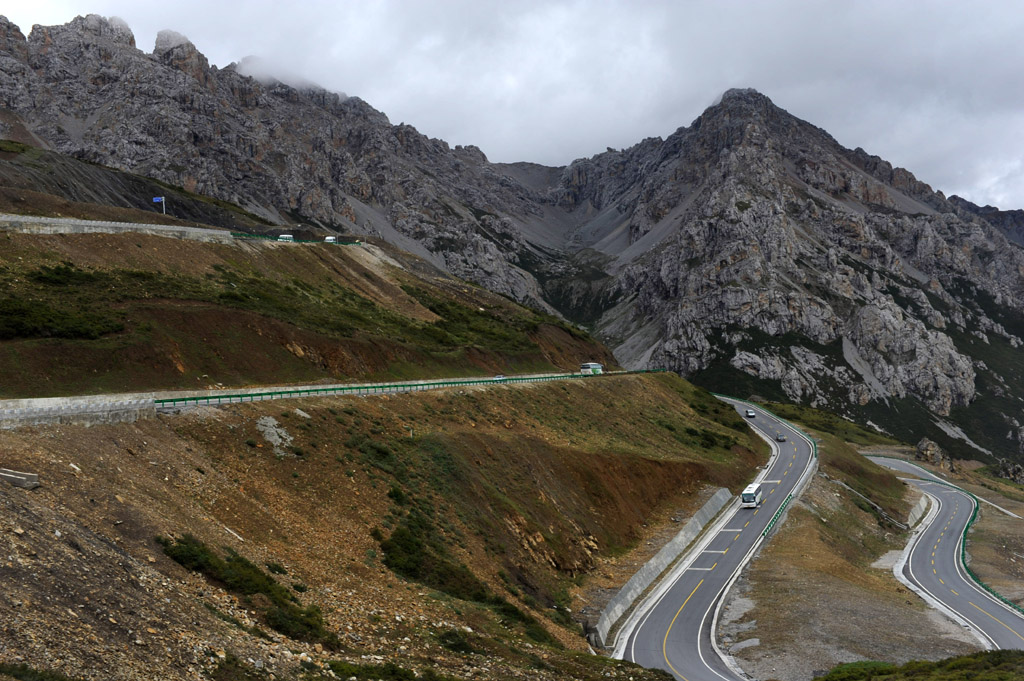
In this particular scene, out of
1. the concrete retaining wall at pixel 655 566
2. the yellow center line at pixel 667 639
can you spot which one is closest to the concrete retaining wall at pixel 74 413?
the concrete retaining wall at pixel 655 566

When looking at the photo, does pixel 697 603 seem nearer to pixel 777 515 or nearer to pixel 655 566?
pixel 655 566

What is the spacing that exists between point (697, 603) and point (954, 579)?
26.8 metres

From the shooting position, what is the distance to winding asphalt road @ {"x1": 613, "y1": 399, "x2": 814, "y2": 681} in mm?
36938

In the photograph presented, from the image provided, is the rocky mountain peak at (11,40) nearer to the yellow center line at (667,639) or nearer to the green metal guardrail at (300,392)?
the green metal guardrail at (300,392)

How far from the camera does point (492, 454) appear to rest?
158 ft

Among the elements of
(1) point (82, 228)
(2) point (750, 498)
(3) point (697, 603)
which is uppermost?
(1) point (82, 228)

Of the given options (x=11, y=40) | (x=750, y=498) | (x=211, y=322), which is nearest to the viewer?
(x=211, y=322)

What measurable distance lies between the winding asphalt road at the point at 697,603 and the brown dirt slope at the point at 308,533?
4.31 m

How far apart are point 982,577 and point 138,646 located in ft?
214

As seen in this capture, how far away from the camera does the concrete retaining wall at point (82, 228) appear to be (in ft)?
192

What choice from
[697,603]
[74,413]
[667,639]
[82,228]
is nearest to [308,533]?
[74,413]

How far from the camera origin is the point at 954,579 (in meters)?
57.9

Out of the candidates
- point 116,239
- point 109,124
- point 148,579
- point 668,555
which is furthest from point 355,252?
point 109,124

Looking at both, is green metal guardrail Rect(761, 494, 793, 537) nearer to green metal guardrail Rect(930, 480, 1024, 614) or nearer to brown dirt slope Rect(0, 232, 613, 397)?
green metal guardrail Rect(930, 480, 1024, 614)
